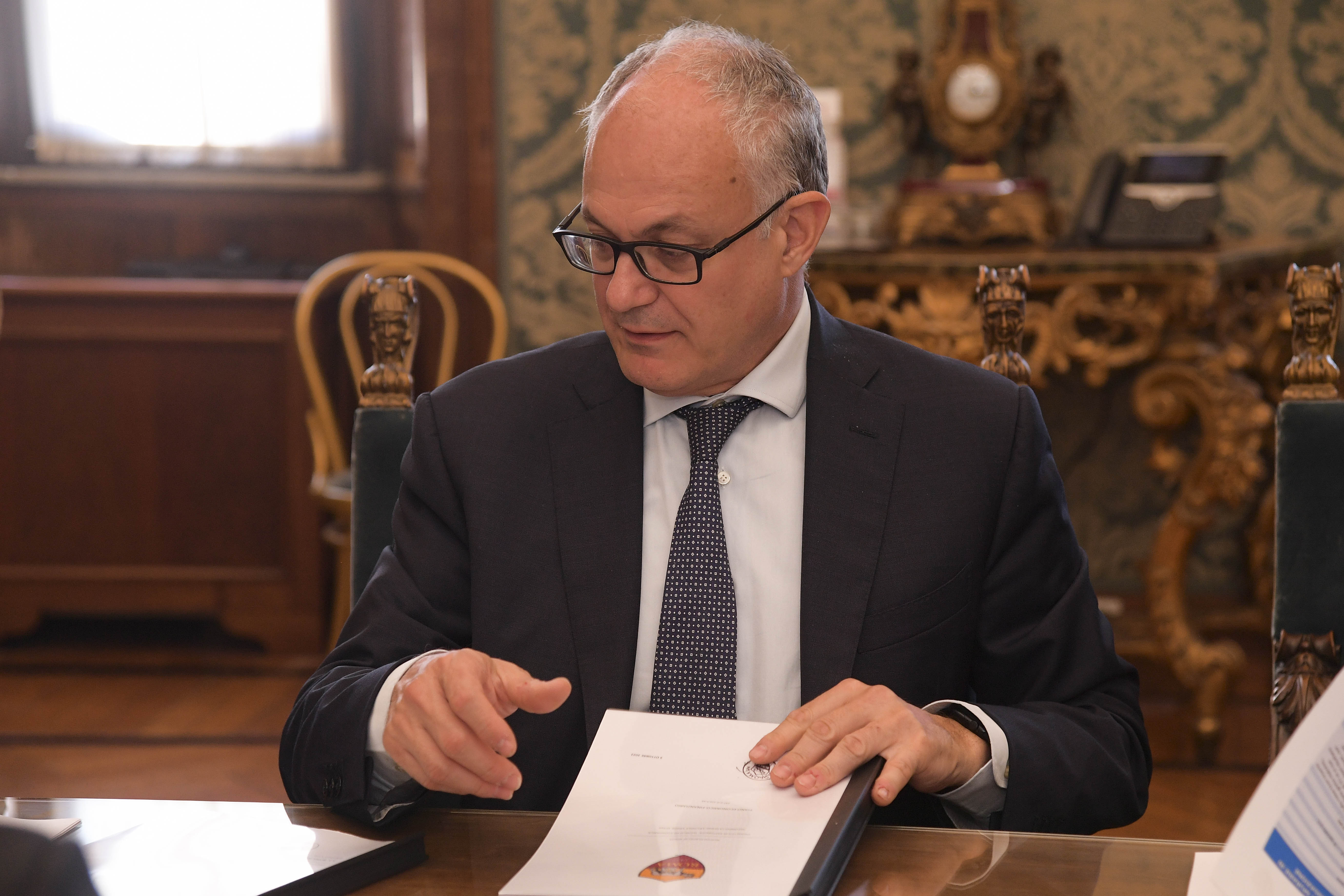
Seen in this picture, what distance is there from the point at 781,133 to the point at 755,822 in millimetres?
702

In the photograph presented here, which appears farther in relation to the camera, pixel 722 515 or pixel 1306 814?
pixel 722 515

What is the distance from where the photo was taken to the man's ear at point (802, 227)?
4.22 feet

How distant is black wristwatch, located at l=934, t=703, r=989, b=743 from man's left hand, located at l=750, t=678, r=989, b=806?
4 centimetres

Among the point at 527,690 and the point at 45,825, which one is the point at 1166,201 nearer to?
the point at 527,690

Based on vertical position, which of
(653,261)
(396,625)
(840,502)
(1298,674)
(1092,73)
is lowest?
(1298,674)

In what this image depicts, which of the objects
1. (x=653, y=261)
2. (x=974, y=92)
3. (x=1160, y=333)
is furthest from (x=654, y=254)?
(x=974, y=92)

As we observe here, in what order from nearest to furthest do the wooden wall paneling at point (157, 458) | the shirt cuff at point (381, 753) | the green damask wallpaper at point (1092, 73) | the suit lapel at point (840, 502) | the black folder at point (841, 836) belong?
1. the black folder at point (841, 836)
2. the shirt cuff at point (381, 753)
3. the suit lapel at point (840, 502)
4. the green damask wallpaper at point (1092, 73)
5. the wooden wall paneling at point (157, 458)

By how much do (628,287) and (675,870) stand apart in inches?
23.1

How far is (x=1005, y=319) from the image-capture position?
146 centimetres

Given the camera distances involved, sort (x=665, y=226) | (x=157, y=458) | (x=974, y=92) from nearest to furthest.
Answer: (x=665, y=226) < (x=974, y=92) < (x=157, y=458)

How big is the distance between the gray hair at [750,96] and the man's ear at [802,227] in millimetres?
15

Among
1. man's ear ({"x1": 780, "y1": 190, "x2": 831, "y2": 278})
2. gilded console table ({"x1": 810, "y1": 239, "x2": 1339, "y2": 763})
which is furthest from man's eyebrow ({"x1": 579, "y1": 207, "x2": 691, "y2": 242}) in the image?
gilded console table ({"x1": 810, "y1": 239, "x2": 1339, "y2": 763})

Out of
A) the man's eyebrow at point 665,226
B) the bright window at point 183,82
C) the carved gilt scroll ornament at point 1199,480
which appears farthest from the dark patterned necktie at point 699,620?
the bright window at point 183,82

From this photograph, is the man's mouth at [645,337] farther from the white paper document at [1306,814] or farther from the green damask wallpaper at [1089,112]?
the green damask wallpaper at [1089,112]
